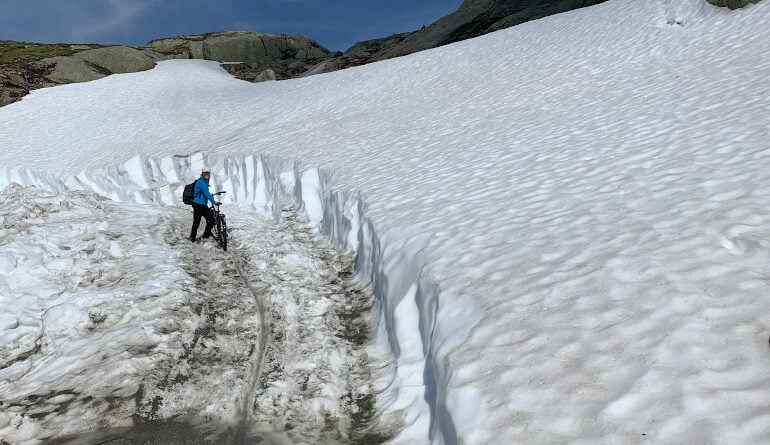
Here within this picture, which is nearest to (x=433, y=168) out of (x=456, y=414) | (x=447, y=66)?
(x=456, y=414)

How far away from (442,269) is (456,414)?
2.54 meters

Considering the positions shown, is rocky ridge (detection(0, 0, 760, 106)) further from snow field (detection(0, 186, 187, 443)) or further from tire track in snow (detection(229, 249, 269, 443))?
tire track in snow (detection(229, 249, 269, 443))

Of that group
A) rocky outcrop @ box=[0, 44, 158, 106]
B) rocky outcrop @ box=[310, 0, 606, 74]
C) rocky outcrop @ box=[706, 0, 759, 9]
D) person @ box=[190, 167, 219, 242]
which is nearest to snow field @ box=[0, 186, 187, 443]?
person @ box=[190, 167, 219, 242]

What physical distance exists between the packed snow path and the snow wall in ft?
1.40

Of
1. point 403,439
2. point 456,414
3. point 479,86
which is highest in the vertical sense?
point 479,86

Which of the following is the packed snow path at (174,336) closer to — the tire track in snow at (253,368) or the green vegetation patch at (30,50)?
the tire track in snow at (253,368)

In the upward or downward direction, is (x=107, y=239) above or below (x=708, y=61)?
below

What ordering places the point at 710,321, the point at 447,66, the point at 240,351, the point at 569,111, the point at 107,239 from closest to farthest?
1. the point at 710,321
2. the point at 240,351
3. the point at 107,239
4. the point at 569,111
5. the point at 447,66

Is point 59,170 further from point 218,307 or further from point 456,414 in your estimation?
point 456,414

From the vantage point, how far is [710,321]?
3.75m

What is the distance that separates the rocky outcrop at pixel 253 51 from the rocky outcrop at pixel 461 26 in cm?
740

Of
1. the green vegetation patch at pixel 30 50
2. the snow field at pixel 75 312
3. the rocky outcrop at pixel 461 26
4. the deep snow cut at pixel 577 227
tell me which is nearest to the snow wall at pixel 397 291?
the deep snow cut at pixel 577 227

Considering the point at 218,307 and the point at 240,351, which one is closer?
the point at 240,351

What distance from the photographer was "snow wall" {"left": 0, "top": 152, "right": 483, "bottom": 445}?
180 inches
